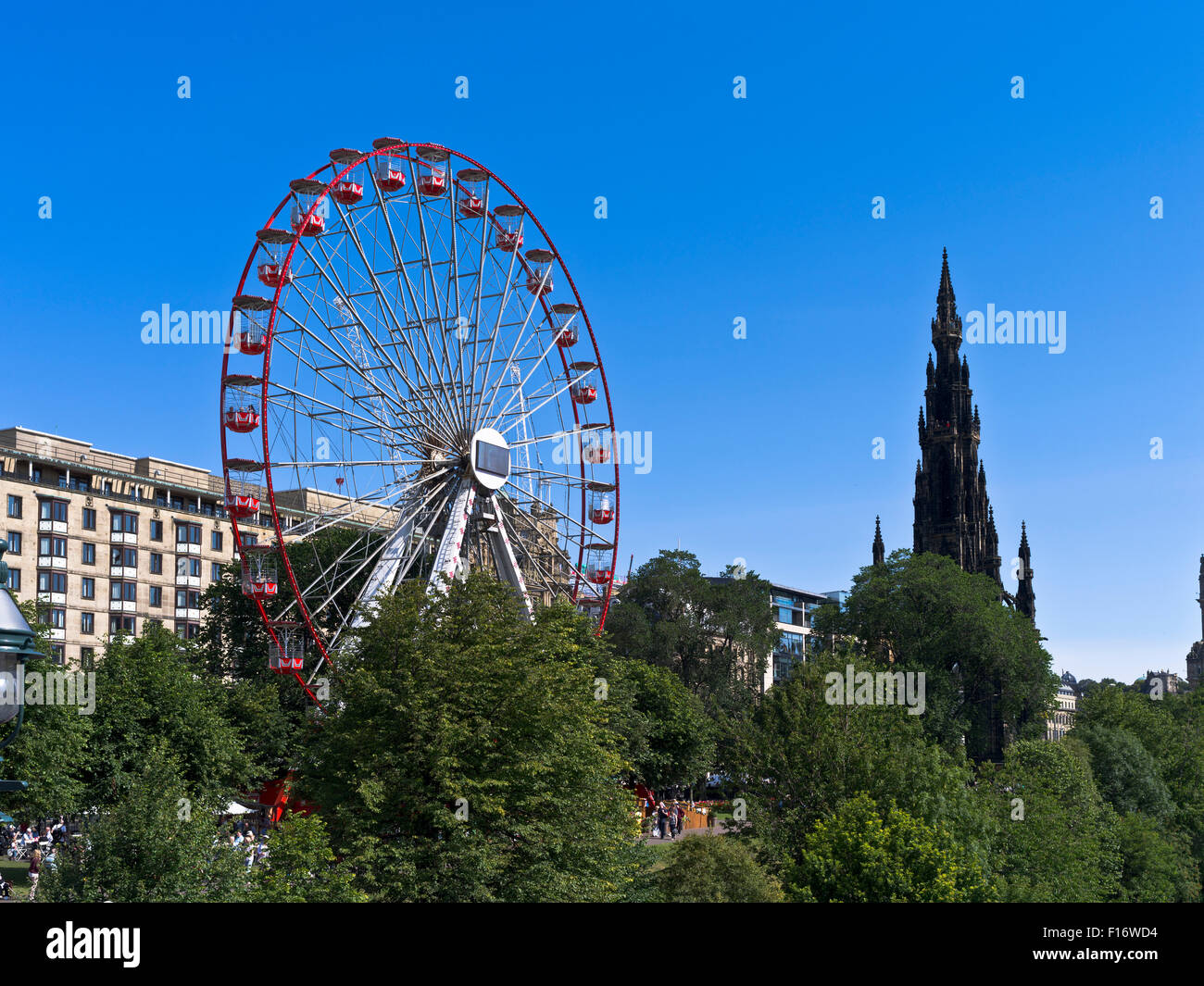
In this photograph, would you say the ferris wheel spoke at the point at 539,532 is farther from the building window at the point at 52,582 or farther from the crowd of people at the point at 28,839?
the building window at the point at 52,582

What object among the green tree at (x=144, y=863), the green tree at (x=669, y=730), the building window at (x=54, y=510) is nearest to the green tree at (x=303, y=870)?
the green tree at (x=144, y=863)

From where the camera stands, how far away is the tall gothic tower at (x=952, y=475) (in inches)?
5894

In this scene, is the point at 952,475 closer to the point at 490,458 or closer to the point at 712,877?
the point at 490,458

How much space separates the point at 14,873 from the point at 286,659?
12930mm

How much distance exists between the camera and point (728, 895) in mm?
37719

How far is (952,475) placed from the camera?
500 ft

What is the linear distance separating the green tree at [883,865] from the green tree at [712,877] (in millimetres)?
1498

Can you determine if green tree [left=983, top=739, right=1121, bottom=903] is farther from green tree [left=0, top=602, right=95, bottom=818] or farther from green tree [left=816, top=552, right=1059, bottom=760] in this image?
green tree [left=0, top=602, right=95, bottom=818]

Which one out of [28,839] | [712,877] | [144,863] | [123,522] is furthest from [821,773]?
[123,522]

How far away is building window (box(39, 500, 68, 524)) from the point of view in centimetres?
9912

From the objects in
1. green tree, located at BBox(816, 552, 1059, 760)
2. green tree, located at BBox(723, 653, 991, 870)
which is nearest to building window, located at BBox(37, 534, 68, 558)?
green tree, located at BBox(816, 552, 1059, 760)
